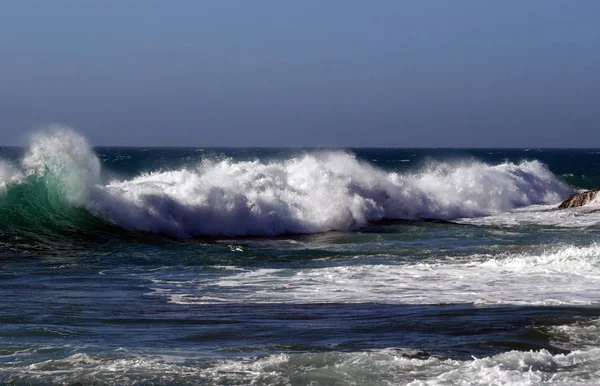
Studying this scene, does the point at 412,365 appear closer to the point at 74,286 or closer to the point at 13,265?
the point at 74,286

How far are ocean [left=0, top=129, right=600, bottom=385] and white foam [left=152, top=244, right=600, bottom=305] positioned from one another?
5cm

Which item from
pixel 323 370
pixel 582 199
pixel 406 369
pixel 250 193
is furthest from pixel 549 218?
pixel 323 370

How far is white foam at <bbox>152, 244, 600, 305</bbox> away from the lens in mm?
12609

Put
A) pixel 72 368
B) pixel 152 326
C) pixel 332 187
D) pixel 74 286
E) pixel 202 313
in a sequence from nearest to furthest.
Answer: pixel 72 368 → pixel 152 326 → pixel 202 313 → pixel 74 286 → pixel 332 187

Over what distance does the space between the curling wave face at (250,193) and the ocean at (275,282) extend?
0.08 meters

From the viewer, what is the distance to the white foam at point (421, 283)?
12609mm

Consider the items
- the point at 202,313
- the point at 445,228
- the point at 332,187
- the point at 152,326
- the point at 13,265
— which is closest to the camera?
the point at 152,326

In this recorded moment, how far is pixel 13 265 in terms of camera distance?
16.6 m

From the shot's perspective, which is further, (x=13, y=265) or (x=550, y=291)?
(x=13, y=265)

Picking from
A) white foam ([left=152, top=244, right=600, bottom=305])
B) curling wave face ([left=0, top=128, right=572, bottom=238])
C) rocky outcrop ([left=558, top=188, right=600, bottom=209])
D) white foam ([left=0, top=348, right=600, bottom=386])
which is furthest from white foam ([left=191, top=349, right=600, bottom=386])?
rocky outcrop ([left=558, top=188, right=600, bottom=209])

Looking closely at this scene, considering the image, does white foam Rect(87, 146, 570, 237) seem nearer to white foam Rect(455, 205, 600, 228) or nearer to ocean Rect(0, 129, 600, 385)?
ocean Rect(0, 129, 600, 385)

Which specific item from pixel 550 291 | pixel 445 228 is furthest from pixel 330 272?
pixel 445 228

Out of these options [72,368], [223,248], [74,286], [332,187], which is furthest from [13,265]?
[332,187]

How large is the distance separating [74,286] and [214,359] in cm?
589
